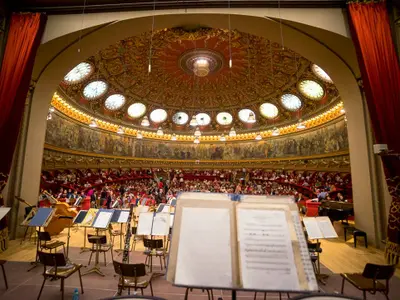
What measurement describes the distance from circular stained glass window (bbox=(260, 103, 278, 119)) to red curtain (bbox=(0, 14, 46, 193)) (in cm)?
1925

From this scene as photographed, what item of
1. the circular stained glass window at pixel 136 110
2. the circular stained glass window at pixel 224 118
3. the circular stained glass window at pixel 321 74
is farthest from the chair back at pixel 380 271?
the circular stained glass window at pixel 224 118

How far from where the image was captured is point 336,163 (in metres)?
15.0

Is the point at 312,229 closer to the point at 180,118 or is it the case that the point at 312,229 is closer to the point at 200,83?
the point at 200,83

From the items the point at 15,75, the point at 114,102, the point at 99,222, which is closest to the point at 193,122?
the point at 99,222

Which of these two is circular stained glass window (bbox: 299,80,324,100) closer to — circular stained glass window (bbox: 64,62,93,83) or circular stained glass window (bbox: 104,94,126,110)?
circular stained glass window (bbox: 104,94,126,110)

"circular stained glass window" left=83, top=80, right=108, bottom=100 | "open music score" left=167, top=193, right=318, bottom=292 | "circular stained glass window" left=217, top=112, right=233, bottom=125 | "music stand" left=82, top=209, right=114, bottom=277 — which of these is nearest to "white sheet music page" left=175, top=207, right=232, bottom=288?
"open music score" left=167, top=193, right=318, bottom=292

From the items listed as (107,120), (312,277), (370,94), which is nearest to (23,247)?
(312,277)

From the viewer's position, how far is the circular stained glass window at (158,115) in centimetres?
2396

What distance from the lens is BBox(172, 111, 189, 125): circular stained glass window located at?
82.3 feet

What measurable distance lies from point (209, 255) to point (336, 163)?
16.3m

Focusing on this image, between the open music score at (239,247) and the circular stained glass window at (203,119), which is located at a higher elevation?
the circular stained glass window at (203,119)

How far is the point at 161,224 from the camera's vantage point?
5.04m

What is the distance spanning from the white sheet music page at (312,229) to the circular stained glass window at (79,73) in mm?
16168

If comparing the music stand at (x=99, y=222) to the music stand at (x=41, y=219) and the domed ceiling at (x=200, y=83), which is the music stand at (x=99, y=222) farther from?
the domed ceiling at (x=200, y=83)
